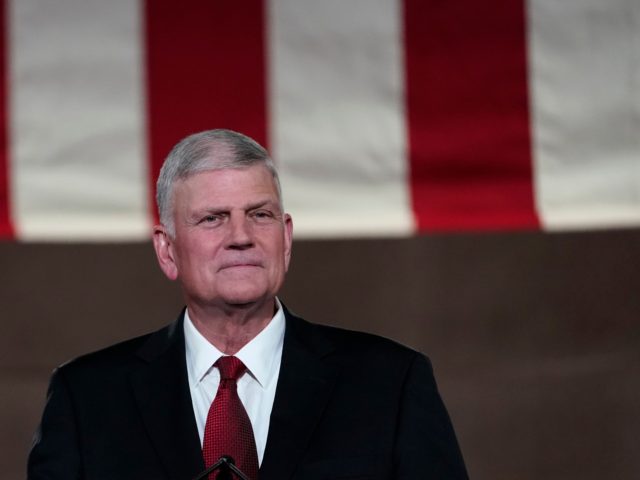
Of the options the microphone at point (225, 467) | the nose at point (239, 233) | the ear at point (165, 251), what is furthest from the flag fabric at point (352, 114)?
the microphone at point (225, 467)

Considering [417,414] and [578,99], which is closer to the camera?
[417,414]

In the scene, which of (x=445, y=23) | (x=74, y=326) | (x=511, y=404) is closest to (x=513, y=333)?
(x=511, y=404)

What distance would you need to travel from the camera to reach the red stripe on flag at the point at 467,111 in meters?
2.16

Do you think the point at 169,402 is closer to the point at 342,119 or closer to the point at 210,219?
the point at 210,219

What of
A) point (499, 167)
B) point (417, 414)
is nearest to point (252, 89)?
point (499, 167)

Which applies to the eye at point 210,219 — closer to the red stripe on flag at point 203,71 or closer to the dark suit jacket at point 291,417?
the dark suit jacket at point 291,417

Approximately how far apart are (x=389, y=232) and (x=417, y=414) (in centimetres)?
88

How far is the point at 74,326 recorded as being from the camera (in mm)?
2201

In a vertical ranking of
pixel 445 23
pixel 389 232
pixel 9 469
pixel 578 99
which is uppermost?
pixel 445 23

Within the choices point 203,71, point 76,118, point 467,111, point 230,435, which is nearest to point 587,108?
point 467,111

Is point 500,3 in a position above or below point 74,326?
above

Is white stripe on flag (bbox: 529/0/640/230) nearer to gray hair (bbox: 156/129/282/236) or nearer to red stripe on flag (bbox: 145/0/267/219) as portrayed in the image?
red stripe on flag (bbox: 145/0/267/219)

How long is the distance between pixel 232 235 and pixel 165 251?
0.15m

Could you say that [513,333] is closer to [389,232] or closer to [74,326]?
[389,232]
